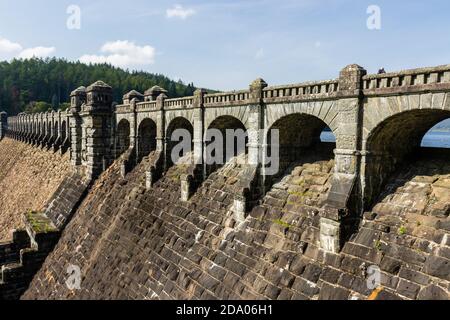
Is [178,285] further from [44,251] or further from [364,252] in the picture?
[44,251]

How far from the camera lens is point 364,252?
31.0 feet

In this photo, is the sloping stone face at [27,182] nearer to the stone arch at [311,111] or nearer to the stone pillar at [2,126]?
the stone arch at [311,111]

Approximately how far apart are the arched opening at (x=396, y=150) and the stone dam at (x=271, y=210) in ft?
0.17

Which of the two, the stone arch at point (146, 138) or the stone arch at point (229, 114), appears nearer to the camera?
the stone arch at point (229, 114)

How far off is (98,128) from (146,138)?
446 cm

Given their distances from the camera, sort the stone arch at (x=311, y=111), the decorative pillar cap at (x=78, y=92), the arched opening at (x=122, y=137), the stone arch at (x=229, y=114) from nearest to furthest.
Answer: the stone arch at (x=311, y=111)
the stone arch at (x=229, y=114)
the arched opening at (x=122, y=137)
the decorative pillar cap at (x=78, y=92)

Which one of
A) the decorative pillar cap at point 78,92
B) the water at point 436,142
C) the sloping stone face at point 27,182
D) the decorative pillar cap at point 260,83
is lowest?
the sloping stone face at point 27,182

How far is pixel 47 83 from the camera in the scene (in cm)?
12762

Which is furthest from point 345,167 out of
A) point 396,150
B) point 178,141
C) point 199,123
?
point 178,141

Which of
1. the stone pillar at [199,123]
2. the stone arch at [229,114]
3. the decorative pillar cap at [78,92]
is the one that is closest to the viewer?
the stone arch at [229,114]

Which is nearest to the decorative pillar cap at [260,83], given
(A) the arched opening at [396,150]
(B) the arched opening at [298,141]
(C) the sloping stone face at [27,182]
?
(B) the arched opening at [298,141]

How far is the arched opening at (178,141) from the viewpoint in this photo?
2089cm

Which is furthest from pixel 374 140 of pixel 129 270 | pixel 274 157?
pixel 129 270

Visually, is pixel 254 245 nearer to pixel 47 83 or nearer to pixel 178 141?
pixel 178 141
